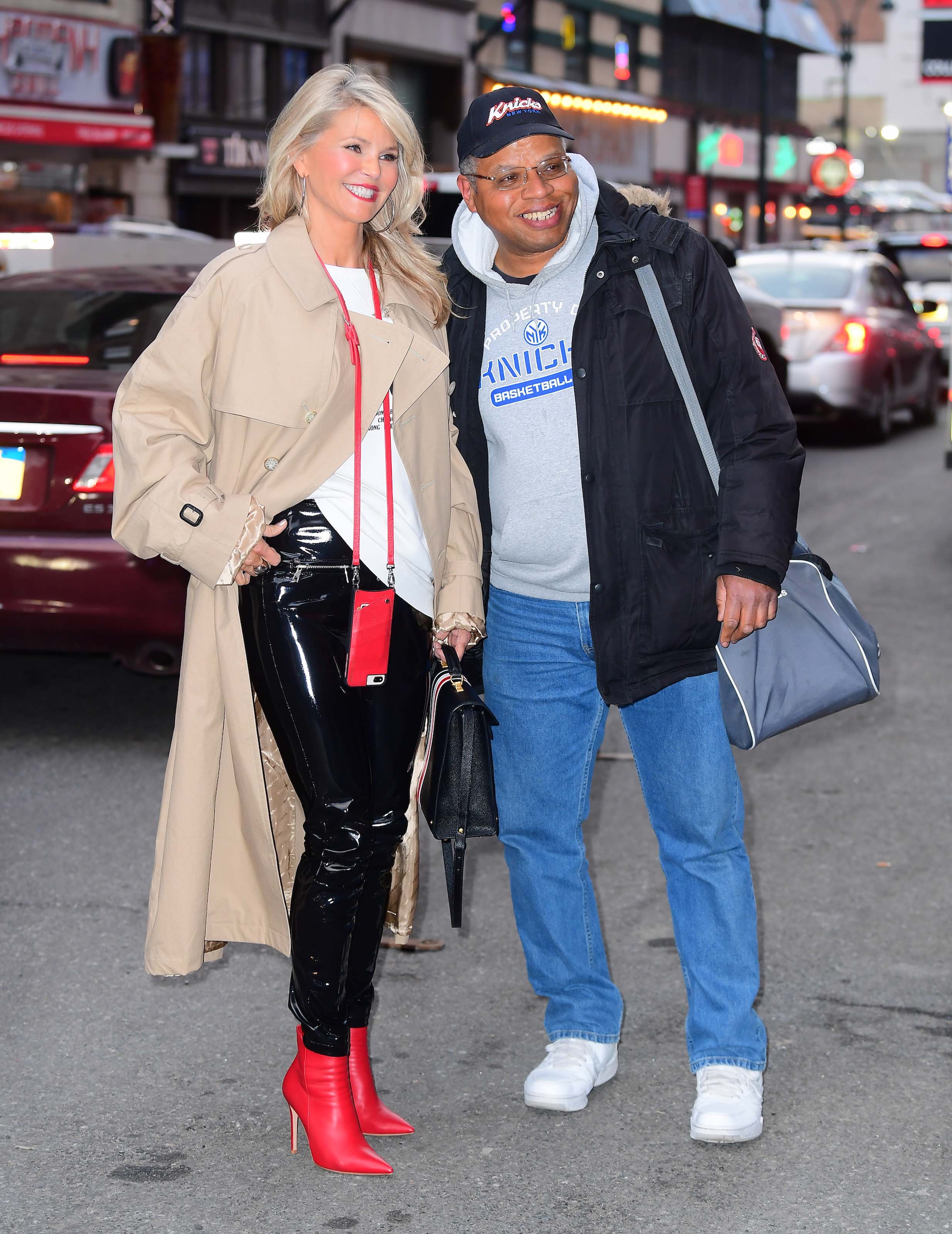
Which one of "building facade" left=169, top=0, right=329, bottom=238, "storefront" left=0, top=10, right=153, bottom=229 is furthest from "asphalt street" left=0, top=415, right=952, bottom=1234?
"building facade" left=169, top=0, right=329, bottom=238

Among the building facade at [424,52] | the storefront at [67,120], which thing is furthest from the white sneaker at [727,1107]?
the building facade at [424,52]

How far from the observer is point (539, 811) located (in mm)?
3658

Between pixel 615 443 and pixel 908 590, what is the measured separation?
6607mm

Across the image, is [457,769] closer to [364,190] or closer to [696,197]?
[364,190]

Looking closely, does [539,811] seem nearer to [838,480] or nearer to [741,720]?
[741,720]

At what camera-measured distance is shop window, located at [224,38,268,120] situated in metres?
28.1

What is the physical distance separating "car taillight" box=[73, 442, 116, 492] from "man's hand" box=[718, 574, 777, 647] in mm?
3193

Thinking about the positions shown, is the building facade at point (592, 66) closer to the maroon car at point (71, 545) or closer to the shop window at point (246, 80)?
the shop window at point (246, 80)

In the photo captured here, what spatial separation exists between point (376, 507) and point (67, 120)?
→ 22.5m

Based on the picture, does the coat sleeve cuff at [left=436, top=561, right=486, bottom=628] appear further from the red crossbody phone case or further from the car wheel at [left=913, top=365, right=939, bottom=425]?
the car wheel at [left=913, top=365, right=939, bottom=425]

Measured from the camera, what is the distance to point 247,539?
123 inches

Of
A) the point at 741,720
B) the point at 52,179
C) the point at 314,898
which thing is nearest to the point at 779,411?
the point at 741,720

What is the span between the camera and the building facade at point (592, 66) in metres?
36.2

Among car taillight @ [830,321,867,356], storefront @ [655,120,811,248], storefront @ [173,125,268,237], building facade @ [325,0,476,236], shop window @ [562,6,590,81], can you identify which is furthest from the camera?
storefront @ [655,120,811,248]
